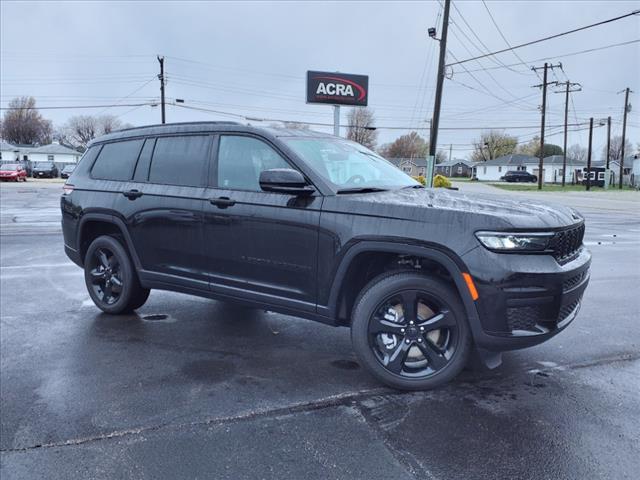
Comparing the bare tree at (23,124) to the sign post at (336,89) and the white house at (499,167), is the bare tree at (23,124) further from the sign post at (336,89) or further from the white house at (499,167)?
the sign post at (336,89)

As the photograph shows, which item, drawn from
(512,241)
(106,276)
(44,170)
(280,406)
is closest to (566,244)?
(512,241)

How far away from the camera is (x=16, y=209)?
736 inches

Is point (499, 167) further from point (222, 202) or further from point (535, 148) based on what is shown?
point (222, 202)

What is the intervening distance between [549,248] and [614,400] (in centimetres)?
Result: 118

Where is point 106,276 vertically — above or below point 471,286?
below

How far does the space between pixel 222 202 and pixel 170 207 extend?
654 mm

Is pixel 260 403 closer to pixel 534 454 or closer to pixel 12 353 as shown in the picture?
pixel 534 454

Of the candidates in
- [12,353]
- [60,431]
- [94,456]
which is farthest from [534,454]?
[12,353]

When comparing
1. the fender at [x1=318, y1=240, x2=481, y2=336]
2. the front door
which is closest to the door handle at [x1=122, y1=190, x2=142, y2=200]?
the front door

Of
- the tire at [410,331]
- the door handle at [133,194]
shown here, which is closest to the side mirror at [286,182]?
the tire at [410,331]

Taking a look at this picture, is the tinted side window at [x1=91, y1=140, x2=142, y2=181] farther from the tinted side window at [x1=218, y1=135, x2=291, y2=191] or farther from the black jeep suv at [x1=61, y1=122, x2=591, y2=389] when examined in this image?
the tinted side window at [x1=218, y1=135, x2=291, y2=191]

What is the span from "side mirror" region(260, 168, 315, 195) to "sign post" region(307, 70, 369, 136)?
19949mm

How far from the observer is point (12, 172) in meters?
43.3

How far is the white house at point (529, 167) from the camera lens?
3489 inches
